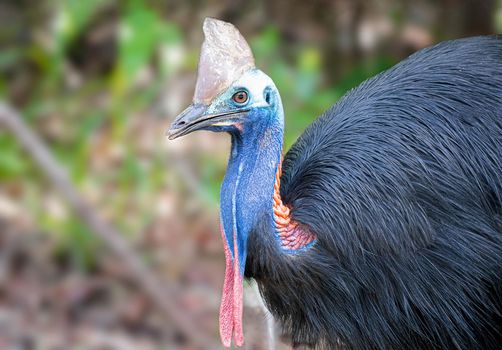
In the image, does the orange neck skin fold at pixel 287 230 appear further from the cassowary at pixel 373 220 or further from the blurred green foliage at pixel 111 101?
the blurred green foliage at pixel 111 101

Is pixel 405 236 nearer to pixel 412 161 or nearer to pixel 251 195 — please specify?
pixel 412 161

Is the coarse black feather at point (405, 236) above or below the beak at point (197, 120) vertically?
below

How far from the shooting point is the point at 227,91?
2480 mm

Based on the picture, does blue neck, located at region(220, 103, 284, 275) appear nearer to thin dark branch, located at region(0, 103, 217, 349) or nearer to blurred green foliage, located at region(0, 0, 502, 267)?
thin dark branch, located at region(0, 103, 217, 349)

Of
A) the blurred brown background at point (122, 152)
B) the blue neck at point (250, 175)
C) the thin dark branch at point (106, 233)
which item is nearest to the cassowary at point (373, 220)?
the blue neck at point (250, 175)

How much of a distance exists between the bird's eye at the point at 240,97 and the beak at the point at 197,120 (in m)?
0.02

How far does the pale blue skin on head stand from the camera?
2.53 m

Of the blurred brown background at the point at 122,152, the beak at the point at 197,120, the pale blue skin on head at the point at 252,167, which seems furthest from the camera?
the blurred brown background at the point at 122,152

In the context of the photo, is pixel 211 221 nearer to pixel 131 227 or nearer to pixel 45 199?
pixel 131 227

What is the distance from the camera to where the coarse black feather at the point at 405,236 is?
257 cm

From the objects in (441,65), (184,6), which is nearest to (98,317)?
(184,6)

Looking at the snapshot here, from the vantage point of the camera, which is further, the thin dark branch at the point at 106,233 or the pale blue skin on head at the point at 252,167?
the thin dark branch at the point at 106,233

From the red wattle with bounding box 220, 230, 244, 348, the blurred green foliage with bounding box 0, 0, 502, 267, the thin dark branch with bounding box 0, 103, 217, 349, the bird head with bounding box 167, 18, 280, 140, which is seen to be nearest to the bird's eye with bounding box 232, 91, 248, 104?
the bird head with bounding box 167, 18, 280, 140

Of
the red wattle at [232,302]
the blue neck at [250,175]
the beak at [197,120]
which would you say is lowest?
the red wattle at [232,302]
